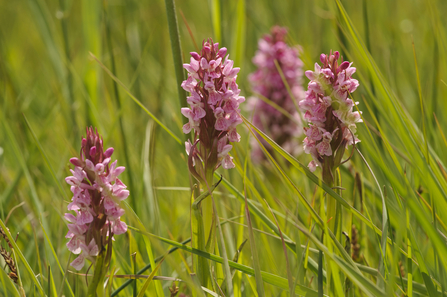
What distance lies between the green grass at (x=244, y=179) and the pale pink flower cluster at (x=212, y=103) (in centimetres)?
11

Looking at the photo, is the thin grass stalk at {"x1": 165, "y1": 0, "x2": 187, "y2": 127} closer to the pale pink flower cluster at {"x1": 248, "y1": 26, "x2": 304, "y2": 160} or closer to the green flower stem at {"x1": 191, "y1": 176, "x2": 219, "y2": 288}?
the green flower stem at {"x1": 191, "y1": 176, "x2": 219, "y2": 288}

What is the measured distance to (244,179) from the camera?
3.70ft

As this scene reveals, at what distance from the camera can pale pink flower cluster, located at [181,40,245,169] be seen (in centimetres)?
121

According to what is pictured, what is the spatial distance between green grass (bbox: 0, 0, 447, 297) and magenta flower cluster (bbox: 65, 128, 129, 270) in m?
0.10

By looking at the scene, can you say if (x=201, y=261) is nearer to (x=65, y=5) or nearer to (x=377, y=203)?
(x=377, y=203)

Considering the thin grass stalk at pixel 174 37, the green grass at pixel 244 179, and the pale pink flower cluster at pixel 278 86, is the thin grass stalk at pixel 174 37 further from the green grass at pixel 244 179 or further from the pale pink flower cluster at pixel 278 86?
the pale pink flower cluster at pixel 278 86

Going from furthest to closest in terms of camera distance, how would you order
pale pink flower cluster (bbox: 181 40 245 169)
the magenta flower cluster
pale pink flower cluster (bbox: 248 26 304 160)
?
pale pink flower cluster (bbox: 248 26 304 160), pale pink flower cluster (bbox: 181 40 245 169), the magenta flower cluster

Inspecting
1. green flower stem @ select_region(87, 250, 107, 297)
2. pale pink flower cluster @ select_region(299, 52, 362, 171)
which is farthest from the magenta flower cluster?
pale pink flower cluster @ select_region(299, 52, 362, 171)

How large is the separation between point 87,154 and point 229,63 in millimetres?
492

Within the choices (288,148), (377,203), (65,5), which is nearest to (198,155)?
(377,203)

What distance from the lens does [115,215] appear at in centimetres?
109

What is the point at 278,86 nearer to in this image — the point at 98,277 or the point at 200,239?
the point at 200,239

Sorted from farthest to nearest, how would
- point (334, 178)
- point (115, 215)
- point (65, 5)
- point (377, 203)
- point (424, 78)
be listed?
point (424, 78) < point (65, 5) < point (377, 203) < point (334, 178) < point (115, 215)

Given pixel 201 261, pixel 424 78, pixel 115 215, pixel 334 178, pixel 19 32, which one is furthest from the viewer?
pixel 19 32
